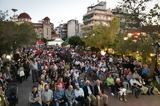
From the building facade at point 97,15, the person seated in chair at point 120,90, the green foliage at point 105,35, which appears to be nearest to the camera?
the person seated in chair at point 120,90

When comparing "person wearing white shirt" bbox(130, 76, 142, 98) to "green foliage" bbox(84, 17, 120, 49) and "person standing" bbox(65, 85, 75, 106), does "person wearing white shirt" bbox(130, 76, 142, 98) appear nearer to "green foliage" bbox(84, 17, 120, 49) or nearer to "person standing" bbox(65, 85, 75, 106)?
"person standing" bbox(65, 85, 75, 106)

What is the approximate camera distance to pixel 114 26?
240 ft

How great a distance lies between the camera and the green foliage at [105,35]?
70.8m

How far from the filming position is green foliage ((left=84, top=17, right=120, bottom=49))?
70831 millimetres

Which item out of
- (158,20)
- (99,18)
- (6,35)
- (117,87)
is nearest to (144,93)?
(117,87)

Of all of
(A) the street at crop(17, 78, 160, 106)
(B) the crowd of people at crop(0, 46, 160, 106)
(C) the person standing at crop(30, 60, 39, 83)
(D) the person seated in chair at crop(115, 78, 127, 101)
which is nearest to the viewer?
(B) the crowd of people at crop(0, 46, 160, 106)

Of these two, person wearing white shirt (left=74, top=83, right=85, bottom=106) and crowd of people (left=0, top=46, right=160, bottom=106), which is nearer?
crowd of people (left=0, top=46, right=160, bottom=106)

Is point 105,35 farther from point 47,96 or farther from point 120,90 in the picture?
point 47,96

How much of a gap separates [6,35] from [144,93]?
2026 centimetres

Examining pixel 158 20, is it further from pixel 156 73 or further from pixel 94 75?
pixel 94 75

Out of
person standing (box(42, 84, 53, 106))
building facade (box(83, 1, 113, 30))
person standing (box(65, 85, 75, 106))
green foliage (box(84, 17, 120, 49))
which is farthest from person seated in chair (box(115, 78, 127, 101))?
building facade (box(83, 1, 113, 30))

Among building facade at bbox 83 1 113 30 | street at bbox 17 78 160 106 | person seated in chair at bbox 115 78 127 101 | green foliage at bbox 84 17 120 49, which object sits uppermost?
building facade at bbox 83 1 113 30

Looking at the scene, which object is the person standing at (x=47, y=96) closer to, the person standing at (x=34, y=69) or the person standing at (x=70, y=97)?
the person standing at (x=70, y=97)

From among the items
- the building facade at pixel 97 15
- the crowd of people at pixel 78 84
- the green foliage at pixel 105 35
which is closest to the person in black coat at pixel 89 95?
the crowd of people at pixel 78 84
